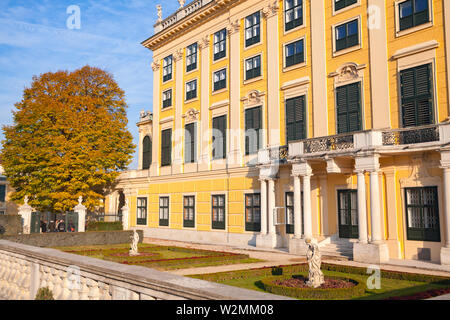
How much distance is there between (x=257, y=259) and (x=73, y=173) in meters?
23.5

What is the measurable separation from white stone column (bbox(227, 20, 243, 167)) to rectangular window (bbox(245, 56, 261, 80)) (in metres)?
0.78

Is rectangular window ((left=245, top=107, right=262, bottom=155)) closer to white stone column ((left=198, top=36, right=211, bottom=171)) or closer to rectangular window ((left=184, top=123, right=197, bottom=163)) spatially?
white stone column ((left=198, top=36, right=211, bottom=171))

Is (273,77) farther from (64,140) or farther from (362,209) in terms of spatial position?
(64,140)

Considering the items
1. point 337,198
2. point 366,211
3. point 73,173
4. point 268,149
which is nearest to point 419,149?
point 366,211

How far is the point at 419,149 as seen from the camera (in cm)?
1916

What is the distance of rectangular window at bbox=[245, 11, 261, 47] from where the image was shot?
1200 inches

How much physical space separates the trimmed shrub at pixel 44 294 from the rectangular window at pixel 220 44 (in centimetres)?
2714

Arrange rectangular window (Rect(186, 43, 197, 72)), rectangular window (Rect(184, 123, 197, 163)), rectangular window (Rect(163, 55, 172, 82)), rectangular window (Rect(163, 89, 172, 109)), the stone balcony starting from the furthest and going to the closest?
1. rectangular window (Rect(163, 55, 172, 82))
2. rectangular window (Rect(163, 89, 172, 109))
3. rectangular window (Rect(186, 43, 197, 72))
4. rectangular window (Rect(184, 123, 197, 163))
5. the stone balcony

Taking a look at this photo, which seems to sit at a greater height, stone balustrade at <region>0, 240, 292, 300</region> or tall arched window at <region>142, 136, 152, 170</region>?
tall arched window at <region>142, 136, 152, 170</region>

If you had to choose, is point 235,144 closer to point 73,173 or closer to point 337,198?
point 337,198

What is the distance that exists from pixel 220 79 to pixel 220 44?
2.97 meters

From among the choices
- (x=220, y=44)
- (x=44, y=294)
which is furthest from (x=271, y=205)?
(x=44, y=294)

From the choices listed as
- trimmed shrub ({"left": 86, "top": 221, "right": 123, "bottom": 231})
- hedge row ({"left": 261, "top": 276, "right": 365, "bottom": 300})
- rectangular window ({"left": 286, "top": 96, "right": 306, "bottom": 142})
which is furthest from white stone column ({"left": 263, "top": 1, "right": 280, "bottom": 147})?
trimmed shrub ({"left": 86, "top": 221, "right": 123, "bottom": 231})

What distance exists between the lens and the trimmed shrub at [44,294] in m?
8.51
